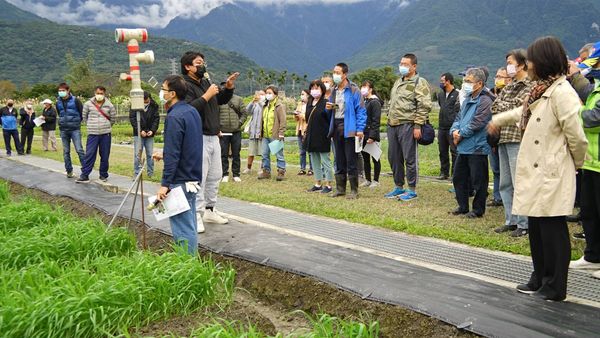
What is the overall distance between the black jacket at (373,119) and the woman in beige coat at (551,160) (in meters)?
5.19

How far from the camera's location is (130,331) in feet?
11.7

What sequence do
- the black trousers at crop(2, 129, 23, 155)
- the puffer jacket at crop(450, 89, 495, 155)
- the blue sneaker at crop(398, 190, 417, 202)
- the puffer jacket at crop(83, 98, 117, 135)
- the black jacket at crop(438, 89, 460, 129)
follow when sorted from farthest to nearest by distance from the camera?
the black trousers at crop(2, 129, 23, 155) → the puffer jacket at crop(83, 98, 117, 135) → the black jacket at crop(438, 89, 460, 129) → the blue sneaker at crop(398, 190, 417, 202) → the puffer jacket at crop(450, 89, 495, 155)

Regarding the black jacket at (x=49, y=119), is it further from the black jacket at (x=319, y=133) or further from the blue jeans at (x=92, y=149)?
the black jacket at (x=319, y=133)

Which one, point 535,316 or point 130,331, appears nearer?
point 535,316

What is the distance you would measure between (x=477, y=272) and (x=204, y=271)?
210 centimetres

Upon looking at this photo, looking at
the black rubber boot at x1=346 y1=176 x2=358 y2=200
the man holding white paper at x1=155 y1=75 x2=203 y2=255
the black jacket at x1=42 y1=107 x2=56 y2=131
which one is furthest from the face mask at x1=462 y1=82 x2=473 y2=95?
the black jacket at x1=42 y1=107 x2=56 y2=131

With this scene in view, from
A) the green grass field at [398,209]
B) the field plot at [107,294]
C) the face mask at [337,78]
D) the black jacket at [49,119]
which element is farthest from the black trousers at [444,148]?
the black jacket at [49,119]

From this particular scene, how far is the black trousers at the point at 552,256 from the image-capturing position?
11.5 feet

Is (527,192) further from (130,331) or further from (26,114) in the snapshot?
(26,114)

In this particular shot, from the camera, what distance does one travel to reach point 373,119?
29.4 feet

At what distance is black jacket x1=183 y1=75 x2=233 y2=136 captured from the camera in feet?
18.3

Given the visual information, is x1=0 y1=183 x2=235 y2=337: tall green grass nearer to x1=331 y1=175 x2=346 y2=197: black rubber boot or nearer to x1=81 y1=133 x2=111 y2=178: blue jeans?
x1=331 y1=175 x2=346 y2=197: black rubber boot

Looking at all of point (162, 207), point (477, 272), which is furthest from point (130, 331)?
point (477, 272)

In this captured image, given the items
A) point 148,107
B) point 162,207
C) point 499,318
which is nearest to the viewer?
point 499,318
